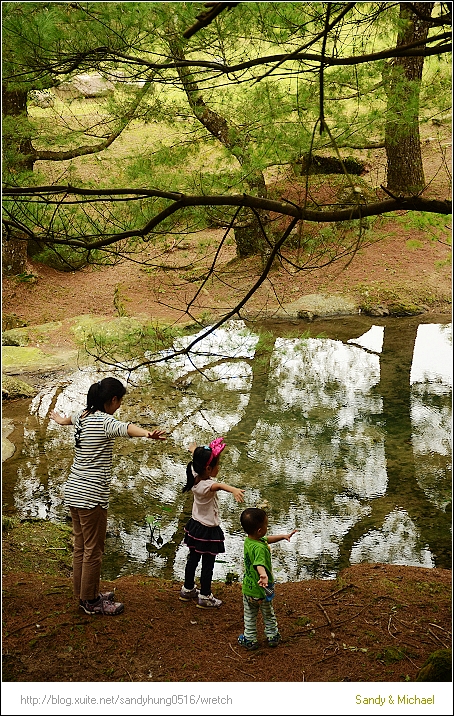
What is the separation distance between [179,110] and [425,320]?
4246 millimetres

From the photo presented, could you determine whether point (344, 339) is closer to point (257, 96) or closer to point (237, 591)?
point (257, 96)

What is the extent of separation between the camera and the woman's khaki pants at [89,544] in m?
2.99

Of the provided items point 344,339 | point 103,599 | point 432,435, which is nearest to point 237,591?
point 103,599

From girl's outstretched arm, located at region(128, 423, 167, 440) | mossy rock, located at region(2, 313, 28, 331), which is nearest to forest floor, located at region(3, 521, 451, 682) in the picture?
girl's outstretched arm, located at region(128, 423, 167, 440)

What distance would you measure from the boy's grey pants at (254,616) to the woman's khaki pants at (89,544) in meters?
0.67

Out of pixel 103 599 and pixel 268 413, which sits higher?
pixel 268 413

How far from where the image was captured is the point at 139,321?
835 centimetres

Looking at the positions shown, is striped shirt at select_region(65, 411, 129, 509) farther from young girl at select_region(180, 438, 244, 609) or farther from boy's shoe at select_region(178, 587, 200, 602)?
boy's shoe at select_region(178, 587, 200, 602)

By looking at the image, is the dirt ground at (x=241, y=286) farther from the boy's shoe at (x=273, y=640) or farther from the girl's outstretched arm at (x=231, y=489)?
the boy's shoe at (x=273, y=640)

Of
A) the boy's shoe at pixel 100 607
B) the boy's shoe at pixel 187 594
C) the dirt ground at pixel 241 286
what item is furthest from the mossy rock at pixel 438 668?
the dirt ground at pixel 241 286

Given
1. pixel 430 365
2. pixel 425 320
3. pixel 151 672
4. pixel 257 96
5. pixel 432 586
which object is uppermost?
pixel 257 96

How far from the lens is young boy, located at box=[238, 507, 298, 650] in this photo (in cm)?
288

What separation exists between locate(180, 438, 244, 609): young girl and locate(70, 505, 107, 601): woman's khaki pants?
0.44 m

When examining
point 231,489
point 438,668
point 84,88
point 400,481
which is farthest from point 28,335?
point 438,668
